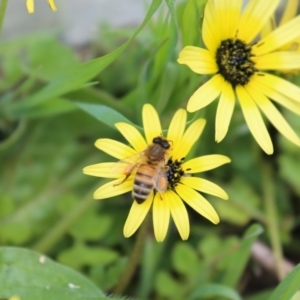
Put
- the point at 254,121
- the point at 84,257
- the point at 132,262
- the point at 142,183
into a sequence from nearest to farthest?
1. the point at 142,183
2. the point at 254,121
3. the point at 132,262
4. the point at 84,257

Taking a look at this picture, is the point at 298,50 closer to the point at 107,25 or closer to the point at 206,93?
the point at 206,93

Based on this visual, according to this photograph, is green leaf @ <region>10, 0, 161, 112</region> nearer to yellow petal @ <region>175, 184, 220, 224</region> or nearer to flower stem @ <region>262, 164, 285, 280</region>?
yellow petal @ <region>175, 184, 220, 224</region>

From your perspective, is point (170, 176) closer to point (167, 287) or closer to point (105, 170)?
point (105, 170)

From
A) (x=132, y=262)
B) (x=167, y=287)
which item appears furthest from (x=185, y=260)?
(x=132, y=262)

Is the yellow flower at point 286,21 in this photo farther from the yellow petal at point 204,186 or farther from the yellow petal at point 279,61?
the yellow petal at point 204,186

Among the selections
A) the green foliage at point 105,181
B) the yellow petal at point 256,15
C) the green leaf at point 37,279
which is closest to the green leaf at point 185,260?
the green foliage at point 105,181

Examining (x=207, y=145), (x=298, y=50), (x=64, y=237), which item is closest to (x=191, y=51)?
(x=298, y=50)

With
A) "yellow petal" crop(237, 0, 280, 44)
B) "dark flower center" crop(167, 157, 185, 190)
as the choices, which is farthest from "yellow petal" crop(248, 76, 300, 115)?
"dark flower center" crop(167, 157, 185, 190)
